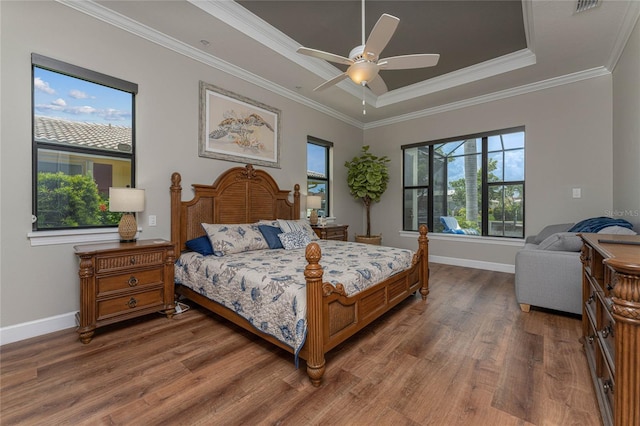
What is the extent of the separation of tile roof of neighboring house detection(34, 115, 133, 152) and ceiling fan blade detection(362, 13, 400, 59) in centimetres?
254

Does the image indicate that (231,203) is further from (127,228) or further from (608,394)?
(608,394)

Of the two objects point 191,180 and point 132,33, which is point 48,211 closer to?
point 191,180

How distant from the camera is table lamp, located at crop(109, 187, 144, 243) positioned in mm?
2496

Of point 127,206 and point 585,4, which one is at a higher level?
point 585,4

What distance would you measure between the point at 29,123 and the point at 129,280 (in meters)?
1.55

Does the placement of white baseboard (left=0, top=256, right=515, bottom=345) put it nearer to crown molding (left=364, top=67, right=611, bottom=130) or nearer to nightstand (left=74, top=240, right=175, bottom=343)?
nightstand (left=74, top=240, right=175, bottom=343)

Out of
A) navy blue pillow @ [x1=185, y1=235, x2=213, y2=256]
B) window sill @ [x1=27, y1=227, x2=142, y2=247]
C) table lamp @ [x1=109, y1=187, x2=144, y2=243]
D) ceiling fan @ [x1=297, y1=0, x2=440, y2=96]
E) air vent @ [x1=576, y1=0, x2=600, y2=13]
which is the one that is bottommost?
navy blue pillow @ [x1=185, y1=235, x2=213, y2=256]

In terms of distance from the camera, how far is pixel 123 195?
8.25 feet

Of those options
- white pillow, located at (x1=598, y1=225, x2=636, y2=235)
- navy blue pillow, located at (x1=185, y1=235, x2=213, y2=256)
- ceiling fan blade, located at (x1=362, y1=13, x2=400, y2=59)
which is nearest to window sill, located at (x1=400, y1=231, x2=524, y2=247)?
white pillow, located at (x1=598, y1=225, x2=636, y2=235)

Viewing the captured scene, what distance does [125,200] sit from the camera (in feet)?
8.27

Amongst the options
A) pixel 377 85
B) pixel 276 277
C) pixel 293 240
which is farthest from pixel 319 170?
pixel 276 277

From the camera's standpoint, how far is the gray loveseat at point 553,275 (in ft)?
8.45

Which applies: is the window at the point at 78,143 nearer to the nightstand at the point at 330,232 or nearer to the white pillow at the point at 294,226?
the white pillow at the point at 294,226

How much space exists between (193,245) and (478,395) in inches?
113
